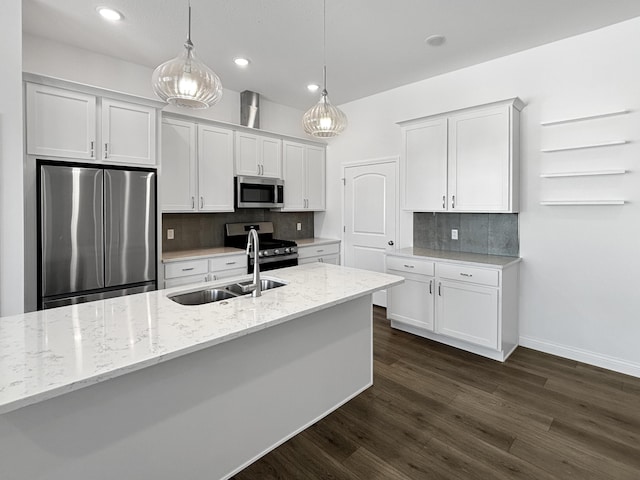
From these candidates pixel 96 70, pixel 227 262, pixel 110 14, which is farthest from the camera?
pixel 227 262

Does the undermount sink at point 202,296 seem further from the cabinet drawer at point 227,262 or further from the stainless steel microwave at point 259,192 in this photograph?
the stainless steel microwave at point 259,192

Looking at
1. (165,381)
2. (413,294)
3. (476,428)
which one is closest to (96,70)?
(165,381)

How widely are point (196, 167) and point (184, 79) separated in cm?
216

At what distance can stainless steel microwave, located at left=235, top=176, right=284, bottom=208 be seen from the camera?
14.3ft

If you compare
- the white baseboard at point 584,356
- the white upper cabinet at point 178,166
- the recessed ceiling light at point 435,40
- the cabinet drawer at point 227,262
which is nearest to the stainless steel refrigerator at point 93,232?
the white upper cabinet at point 178,166

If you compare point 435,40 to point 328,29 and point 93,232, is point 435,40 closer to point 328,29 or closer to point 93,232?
point 328,29

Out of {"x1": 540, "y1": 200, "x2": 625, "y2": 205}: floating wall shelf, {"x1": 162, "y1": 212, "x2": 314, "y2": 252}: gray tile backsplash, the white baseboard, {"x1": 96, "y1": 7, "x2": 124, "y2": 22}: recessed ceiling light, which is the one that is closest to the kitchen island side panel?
the white baseboard

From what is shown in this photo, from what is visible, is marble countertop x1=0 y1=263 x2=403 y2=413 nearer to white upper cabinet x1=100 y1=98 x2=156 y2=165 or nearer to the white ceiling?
white upper cabinet x1=100 y1=98 x2=156 y2=165


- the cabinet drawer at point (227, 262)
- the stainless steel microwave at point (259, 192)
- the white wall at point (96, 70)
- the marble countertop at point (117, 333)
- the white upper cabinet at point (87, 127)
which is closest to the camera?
the marble countertop at point (117, 333)

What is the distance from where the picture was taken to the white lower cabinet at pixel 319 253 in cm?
→ 483

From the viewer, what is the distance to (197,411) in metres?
1.67

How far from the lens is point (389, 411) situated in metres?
2.46

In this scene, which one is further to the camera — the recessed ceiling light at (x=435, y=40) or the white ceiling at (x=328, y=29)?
the recessed ceiling light at (x=435, y=40)

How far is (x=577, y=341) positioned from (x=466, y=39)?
9.98 ft
